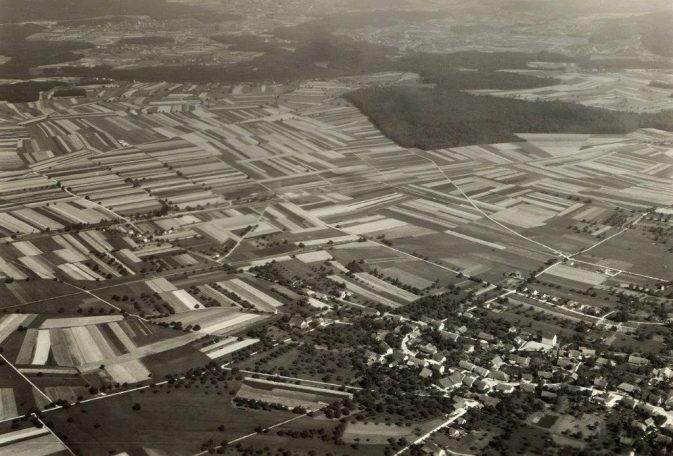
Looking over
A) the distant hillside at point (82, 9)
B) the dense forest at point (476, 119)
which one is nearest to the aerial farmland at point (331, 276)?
the dense forest at point (476, 119)

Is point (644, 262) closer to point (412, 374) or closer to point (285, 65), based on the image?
point (412, 374)

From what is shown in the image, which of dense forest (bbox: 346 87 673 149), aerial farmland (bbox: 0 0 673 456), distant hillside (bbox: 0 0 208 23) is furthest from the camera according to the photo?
distant hillside (bbox: 0 0 208 23)

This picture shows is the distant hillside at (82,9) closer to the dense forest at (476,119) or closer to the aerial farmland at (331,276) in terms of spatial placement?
the aerial farmland at (331,276)

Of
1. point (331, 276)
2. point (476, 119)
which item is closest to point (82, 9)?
point (476, 119)

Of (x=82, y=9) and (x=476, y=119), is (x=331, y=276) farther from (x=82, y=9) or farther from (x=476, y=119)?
(x=82, y=9)

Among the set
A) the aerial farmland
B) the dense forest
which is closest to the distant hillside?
the aerial farmland

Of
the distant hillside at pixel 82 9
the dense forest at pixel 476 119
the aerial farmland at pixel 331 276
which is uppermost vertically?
the distant hillside at pixel 82 9

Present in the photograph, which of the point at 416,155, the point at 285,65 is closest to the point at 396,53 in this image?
the point at 285,65

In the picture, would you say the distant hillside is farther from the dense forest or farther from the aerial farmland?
the dense forest
